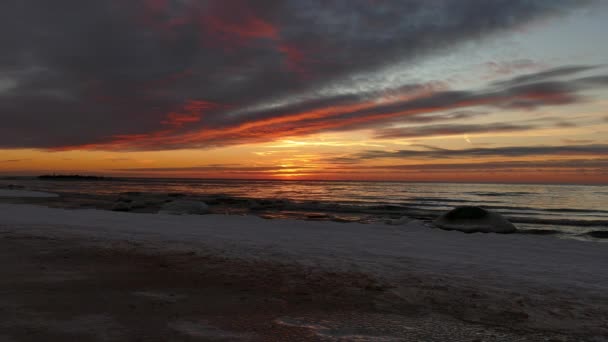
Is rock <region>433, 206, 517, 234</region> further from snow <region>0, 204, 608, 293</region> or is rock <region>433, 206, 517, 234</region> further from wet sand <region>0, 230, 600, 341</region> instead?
wet sand <region>0, 230, 600, 341</region>

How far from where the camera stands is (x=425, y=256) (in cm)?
1081

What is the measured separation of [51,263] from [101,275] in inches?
66.6

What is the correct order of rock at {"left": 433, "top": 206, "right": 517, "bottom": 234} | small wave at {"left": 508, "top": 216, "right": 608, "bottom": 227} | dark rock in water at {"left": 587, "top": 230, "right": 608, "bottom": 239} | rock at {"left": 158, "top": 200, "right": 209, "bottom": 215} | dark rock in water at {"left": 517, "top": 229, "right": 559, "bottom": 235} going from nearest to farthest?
rock at {"left": 433, "top": 206, "right": 517, "bottom": 234}
dark rock in water at {"left": 587, "top": 230, "right": 608, "bottom": 239}
dark rock in water at {"left": 517, "top": 229, "right": 559, "bottom": 235}
small wave at {"left": 508, "top": 216, "right": 608, "bottom": 227}
rock at {"left": 158, "top": 200, "right": 209, "bottom": 215}

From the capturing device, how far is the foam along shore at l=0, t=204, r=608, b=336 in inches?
249

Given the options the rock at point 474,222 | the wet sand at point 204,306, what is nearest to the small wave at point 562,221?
the rock at point 474,222

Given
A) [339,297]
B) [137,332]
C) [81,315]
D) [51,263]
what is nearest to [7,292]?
[81,315]

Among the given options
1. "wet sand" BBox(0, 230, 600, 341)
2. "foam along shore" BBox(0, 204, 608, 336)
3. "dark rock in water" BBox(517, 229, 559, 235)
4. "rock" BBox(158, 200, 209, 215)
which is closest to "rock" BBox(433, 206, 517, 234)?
"dark rock in water" BBox(517, 229, 559, 235)

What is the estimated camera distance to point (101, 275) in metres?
7.71

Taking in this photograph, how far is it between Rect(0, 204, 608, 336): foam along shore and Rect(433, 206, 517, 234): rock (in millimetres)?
2525

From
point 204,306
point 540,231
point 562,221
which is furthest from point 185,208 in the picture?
point 562,221

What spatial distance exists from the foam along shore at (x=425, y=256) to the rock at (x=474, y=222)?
2.53 m

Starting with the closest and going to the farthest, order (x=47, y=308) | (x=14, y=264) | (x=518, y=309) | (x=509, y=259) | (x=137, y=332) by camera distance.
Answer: (x=137, y=332) → (x=47, y=308) → (x=518, y=309) → (x=14, y=264) → (x=509, y=259)

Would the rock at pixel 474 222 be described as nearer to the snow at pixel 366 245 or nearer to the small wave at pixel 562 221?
the snow at pixel 366 245

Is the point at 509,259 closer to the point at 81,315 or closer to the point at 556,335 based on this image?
the point at 556,335
